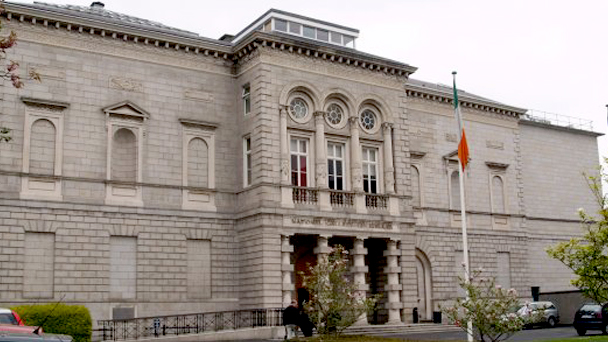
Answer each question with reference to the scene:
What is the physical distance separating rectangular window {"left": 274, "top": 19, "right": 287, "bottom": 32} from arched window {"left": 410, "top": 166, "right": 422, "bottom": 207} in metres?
11.1

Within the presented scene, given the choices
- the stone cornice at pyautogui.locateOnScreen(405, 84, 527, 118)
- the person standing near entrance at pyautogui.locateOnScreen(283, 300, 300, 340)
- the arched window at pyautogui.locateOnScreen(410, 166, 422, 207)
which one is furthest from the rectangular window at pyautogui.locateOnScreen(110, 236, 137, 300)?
the stone cornice at pyautogui.locateOnScreen(405, 84, 527, 118)

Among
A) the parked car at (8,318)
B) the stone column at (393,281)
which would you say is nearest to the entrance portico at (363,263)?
the stone column at (393,281)

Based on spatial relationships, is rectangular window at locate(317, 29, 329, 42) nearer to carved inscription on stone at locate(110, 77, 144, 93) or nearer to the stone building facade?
the stone building facade

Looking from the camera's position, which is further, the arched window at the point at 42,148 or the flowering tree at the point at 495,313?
the arched window at the point at 42,148

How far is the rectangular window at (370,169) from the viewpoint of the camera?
39.7 metres

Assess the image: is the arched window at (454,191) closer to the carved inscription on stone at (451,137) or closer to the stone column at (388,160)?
the carved inscription on stone at (451,137)

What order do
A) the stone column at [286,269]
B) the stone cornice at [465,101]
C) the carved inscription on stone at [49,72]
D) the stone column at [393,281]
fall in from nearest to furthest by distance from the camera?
the carved inscription on stone at [49,72]
the stone column at [286,269]
the stone column at [393,281]
the stone cornice at [465,101]

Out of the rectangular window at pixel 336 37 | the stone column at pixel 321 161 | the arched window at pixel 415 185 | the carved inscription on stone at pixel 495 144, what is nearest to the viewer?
the stone column at pixel 321 161

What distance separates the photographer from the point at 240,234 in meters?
36.9

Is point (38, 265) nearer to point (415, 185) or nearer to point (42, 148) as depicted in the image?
point (42, 148)

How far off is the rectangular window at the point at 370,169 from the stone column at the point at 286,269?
6.17 metres

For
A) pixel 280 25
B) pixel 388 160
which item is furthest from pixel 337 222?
pixel 280 25

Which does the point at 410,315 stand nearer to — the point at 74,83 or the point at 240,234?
the point at 240,234

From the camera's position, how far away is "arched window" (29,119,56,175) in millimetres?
32531
